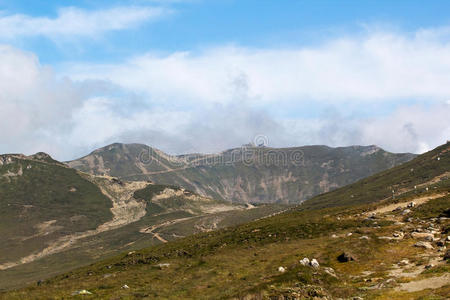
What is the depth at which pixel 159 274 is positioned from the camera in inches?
2154

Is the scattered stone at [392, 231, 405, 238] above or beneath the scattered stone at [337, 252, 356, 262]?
above

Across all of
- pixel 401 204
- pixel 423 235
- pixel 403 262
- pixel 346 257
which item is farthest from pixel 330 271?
pixel 401 204

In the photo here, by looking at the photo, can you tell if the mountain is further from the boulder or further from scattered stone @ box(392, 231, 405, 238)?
the boulder

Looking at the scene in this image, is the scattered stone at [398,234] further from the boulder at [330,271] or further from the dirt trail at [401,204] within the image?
the dirt trail at [401,204]

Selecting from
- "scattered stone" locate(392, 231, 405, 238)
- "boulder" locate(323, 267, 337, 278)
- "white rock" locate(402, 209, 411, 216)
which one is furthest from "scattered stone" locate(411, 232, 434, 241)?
"white rock" locate(402, 209, 411, 216)

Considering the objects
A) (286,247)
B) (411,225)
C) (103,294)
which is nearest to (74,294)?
(103,294)

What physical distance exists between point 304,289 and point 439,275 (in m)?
12.3

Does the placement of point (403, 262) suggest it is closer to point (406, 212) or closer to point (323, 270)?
point (323, 270)

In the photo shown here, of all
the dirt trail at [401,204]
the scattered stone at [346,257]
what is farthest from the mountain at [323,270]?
the dirt trail at [401,204]

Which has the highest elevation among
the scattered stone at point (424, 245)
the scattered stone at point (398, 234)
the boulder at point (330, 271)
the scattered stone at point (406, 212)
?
the scattered stone at point (406, 212)

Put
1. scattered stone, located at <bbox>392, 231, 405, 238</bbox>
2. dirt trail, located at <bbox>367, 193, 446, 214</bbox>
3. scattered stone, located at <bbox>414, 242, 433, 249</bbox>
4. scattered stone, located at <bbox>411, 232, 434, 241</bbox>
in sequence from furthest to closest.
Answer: dirt trail, located at <bbox>367, 193, 446, 214</bbox>, scattered stone, located at <bbox>392, 231, 405, 238</bbox>, scattered stone, located at <bbox>411, 232, 434, 241</bbox>, scattered stone, located at <bbox>414, 242, 433, 249</bbox>

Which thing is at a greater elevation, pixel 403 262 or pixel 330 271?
pixel 403 262

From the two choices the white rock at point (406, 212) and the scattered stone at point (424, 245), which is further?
the white rock at point (406, 212)

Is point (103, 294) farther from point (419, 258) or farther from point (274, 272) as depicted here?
point (419, 258)
